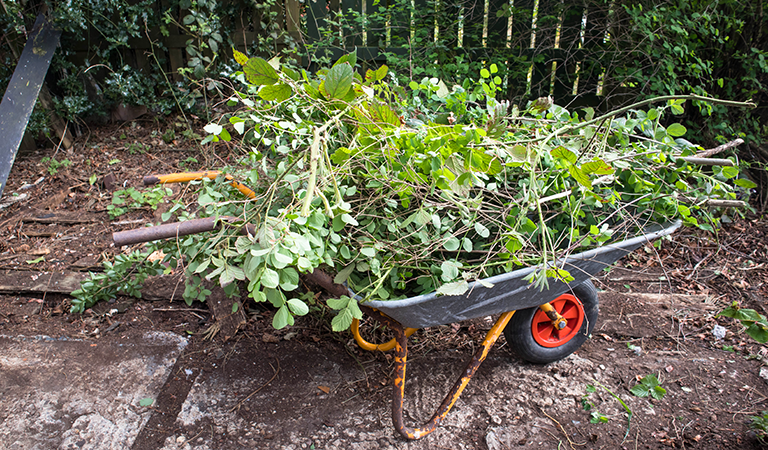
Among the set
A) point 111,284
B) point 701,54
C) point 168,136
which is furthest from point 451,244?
point 168,136

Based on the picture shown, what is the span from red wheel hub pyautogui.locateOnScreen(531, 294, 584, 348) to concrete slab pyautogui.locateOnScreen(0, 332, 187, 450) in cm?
176

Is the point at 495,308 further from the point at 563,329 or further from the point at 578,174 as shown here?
→ the point at 563,329

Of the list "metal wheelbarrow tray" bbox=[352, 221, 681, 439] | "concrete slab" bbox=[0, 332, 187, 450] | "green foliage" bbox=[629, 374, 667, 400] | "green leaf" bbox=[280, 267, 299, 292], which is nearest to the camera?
"green leaf" bbox=[280, 267, 299, 292]

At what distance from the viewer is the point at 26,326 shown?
2.39 metres

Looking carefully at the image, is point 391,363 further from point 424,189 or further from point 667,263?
point 667,263

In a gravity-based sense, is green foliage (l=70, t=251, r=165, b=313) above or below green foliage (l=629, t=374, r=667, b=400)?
above

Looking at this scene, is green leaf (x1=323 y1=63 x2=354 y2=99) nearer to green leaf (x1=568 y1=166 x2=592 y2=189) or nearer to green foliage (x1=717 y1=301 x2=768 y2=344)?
green leaf (x1=568 y1=166 x2=592 y2=189)

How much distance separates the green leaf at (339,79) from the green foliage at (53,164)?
3.69 metres

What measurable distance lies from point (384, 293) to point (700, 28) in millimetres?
3318

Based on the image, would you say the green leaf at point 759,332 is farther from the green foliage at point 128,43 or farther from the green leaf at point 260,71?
the green foliage at point 128,43

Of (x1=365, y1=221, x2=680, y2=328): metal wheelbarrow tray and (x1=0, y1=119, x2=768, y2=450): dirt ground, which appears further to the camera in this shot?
(x1=0, y1=119, x2=768, y2=450): dirt ground

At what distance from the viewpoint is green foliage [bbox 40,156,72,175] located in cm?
376

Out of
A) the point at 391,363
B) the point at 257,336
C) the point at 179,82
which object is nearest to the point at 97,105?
the point at 179,82

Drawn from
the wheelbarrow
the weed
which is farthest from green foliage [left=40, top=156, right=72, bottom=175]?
the wheelbarrow
